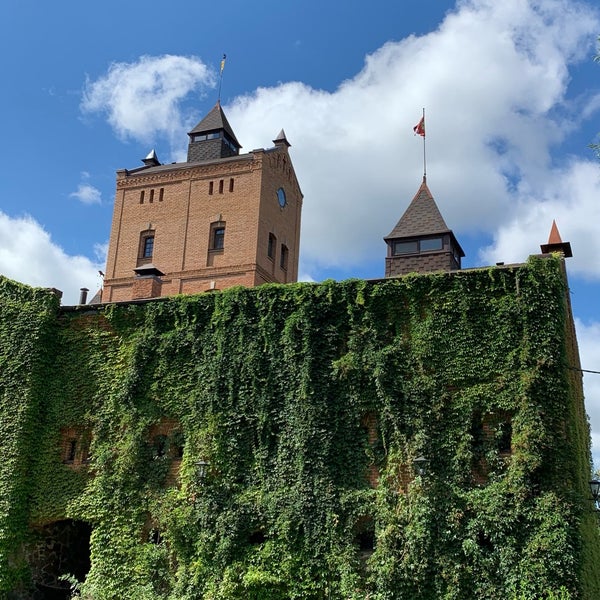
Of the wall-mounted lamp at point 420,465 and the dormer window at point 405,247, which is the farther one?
the dormer window at point 405,247

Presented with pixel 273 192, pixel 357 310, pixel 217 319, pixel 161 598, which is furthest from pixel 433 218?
pixel 161 598

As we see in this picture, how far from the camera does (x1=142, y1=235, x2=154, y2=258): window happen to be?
30.7 m

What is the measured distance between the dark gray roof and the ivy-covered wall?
1555 centimetres

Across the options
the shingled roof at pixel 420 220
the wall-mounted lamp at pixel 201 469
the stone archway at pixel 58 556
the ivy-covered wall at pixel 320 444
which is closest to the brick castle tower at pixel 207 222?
the shingled roof at pixel 420 220

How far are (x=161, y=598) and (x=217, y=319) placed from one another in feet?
22.7

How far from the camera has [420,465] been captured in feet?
51.3

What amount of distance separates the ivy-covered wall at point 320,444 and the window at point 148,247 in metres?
10.9

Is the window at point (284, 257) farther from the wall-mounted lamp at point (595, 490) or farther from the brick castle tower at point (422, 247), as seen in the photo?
the wall-mounted lamp at point (595, 490)

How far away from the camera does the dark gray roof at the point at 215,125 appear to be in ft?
109

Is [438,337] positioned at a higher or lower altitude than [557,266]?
lower

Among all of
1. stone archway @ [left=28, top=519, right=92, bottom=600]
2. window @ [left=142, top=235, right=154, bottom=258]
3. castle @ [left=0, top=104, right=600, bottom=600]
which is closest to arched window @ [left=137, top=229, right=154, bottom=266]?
window @ [left=142, top=235, right=154, bottom=258]

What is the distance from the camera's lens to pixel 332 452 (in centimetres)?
1661

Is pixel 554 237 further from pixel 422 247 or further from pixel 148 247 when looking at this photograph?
pixel 148 247

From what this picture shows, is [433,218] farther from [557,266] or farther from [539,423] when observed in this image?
[539,423]
